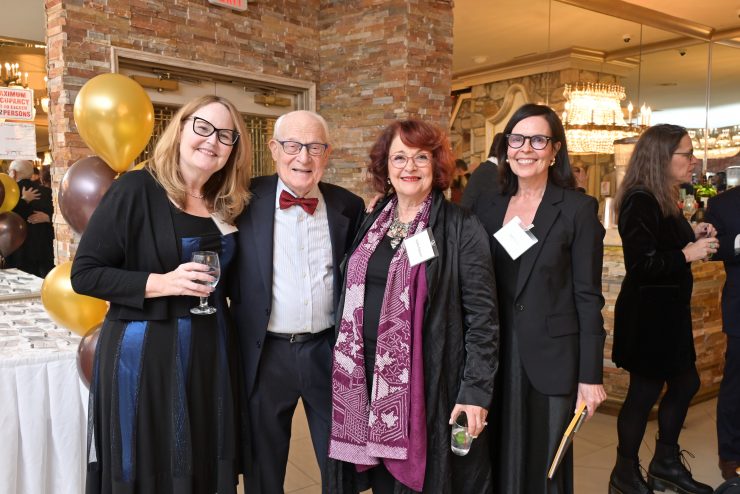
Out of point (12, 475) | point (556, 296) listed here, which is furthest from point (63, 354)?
point (556, 296)

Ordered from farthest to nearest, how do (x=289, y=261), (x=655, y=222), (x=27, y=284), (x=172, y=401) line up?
(x=27, y=284)
(x=655, y=222)
(x=289, y=261)
(x=172, y=401)

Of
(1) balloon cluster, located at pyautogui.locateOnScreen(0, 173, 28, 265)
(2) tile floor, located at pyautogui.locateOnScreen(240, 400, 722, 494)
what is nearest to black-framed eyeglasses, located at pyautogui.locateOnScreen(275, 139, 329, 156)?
(2) tile floor, located at pyautogui.locateOnScreen(240, 400, 722, 494)

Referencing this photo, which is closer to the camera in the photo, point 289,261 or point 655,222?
point 289,261

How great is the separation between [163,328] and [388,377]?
27.5 inches

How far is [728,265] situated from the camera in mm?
3043

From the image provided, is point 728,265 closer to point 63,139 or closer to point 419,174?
point 419,174

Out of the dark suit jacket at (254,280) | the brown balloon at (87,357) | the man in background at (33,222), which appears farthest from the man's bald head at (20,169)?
the dark suit jacket at (254,280)

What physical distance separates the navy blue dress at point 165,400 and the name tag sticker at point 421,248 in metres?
0.61

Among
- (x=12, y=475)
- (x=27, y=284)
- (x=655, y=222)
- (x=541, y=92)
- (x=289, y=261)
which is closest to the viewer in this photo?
(x=289, y=261)

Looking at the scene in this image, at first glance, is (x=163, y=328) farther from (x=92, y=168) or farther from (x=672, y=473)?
(x=672, y=473)

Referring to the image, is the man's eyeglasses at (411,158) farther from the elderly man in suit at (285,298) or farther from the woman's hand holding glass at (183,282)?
the woman's hand holding glass at (183,282)

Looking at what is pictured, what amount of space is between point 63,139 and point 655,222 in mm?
3600

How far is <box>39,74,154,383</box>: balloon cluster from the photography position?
2551 mm

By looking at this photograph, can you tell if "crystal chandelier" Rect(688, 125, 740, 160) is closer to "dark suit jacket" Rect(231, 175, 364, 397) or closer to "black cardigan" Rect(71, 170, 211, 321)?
"dark suit jacket" Rect(231, 175, 364, 397)
